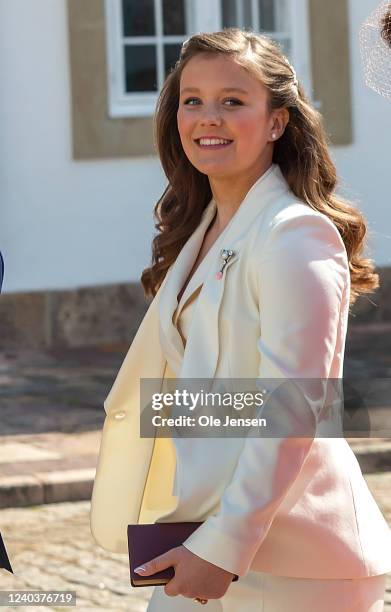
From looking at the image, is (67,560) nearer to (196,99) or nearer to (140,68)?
(196,99)

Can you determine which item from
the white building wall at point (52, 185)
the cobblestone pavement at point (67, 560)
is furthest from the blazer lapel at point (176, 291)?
the white building wall at point (52, 185)

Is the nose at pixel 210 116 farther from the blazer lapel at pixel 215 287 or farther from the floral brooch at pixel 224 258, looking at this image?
the floral brooch at pixel 224 258

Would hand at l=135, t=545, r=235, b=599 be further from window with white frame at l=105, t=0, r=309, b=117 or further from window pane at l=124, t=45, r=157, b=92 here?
window pane at l=124, t=45, r=157, b=92

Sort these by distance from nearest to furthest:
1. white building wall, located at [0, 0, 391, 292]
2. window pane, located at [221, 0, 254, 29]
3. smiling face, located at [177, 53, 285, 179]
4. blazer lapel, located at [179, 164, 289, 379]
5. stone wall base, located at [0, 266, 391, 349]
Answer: blazer lapel, located at [179, 164, 289, 379] < smiling face, located at [177, 53, 285, 179] < white building wall, located at [0, 0, 391, 292] < stone wall base, located at [0, 266, 391, 349] < window pane, located at [221, 0, 254, 29]

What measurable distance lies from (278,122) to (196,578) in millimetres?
898

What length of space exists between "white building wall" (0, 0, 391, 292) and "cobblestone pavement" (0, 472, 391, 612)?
154 inches

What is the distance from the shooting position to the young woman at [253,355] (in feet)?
7.71

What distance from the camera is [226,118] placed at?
2604mm

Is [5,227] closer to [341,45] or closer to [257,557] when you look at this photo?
[341,45]

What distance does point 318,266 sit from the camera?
2389 mm

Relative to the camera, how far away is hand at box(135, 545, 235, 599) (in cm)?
233

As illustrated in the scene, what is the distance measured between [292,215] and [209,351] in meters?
0.28

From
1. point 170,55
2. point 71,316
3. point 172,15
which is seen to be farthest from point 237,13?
point 71,316

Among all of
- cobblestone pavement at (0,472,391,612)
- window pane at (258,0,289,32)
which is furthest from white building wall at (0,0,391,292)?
cobblestone pavement at (0,472,391,612)
